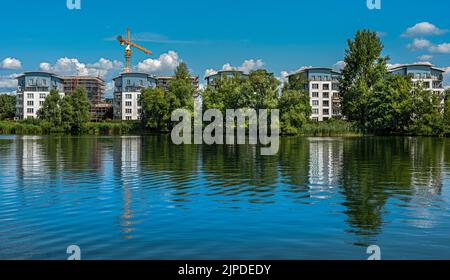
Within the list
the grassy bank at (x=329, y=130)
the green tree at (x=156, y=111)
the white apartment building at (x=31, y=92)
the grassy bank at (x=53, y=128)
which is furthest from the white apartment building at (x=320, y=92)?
the white apartment building at (x=31, y=92)

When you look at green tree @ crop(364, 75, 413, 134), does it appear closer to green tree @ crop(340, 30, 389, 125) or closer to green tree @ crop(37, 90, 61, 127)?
green tree @ crop(340, 30, 389, 125)

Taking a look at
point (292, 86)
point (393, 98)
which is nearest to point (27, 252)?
point (393, 98)

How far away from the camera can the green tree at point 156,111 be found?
127688mm

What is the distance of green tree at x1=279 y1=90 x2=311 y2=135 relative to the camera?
106312 millimetres

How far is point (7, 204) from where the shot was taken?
743 inches

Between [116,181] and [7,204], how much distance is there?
770 centimetres

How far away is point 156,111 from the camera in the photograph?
430 ft

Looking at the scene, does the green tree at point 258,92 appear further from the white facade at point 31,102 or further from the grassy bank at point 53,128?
the white facade at point 31,102

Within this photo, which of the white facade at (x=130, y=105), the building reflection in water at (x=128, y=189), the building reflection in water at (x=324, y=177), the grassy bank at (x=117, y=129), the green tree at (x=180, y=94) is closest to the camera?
the building reflection in water at (x=128, y=189)

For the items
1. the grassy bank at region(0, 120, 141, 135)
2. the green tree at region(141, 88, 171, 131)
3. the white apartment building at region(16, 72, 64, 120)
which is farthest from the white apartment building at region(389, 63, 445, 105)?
the white apartment building at region(16, 72, 64, 120)

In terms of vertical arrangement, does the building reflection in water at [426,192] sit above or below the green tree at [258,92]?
below

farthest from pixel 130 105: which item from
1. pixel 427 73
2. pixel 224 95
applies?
pixel 427 73

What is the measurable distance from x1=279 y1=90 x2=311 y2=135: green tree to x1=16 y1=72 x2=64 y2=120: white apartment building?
110028mm

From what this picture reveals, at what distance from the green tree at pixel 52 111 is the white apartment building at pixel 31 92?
49439mm
